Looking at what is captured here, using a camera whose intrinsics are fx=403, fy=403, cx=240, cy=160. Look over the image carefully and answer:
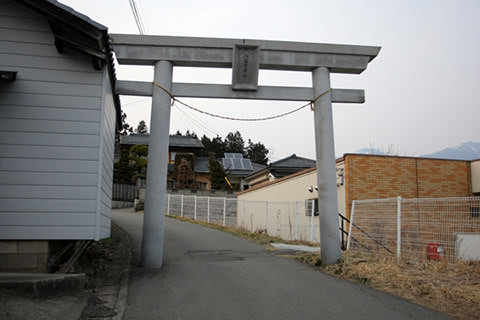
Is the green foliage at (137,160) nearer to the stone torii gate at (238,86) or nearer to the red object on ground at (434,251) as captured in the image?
the stone torii gate at (238,86)

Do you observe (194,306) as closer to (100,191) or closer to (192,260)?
(100,191)

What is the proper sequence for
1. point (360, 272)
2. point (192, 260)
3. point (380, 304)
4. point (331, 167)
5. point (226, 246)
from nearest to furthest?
point (380, 304) < point (360, 272) < point (331, 167) < point (192, 260) < point (226, 246)

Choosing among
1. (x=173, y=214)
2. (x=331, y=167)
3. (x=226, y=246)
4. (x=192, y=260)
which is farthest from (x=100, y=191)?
(x=173, y=214)

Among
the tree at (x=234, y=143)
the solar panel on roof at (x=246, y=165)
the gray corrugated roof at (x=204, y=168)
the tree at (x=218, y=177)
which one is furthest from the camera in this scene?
the tree at (x=234, y=143)

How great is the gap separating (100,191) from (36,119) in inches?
60.4

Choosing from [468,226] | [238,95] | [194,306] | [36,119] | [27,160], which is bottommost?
[194,306]

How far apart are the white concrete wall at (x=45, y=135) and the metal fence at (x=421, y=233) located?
6.15 metres

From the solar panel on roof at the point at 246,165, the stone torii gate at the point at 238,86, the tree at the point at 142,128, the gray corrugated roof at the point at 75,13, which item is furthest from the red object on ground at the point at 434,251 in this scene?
the tree at the point at 142,128

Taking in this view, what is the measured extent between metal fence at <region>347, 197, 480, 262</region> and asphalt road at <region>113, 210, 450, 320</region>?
2319mm

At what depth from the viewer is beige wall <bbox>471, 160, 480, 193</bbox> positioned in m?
14.5

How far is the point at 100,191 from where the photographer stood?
6.61 meters

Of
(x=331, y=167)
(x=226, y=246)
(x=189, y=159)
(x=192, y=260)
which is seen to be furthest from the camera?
(x=189, y=159)

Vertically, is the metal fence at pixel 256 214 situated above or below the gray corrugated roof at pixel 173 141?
below

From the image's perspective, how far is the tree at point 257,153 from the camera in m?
65.2
